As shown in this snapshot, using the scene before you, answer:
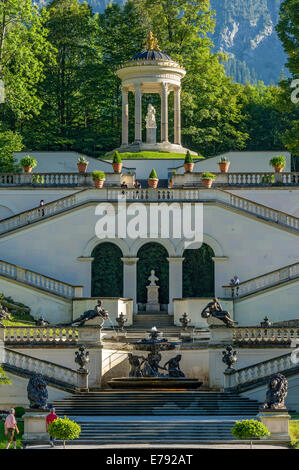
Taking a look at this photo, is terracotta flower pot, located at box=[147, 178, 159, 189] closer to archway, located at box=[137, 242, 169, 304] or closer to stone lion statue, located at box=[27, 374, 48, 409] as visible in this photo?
archway, located at box=[137, 242, 169, 304]

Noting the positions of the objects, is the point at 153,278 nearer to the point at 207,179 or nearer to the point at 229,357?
the point at 207,179

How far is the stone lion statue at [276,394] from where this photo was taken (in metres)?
31.6

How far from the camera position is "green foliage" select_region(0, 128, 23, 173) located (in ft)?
186

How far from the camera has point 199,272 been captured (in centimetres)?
4862

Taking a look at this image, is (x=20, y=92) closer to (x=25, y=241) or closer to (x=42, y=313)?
(x=25, y=241)

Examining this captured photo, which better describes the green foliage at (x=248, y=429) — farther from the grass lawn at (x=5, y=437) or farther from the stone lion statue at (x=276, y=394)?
the grass lawn at (x=5, y=437)

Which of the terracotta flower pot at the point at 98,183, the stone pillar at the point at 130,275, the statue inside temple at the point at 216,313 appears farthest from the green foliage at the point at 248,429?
the terracotta flower pot at the point at 98,183

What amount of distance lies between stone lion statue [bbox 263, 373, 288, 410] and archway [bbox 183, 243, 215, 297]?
16847 millimetres

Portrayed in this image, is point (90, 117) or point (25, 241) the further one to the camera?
point (90, 117)

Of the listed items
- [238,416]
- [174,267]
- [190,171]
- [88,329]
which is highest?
[190,171]

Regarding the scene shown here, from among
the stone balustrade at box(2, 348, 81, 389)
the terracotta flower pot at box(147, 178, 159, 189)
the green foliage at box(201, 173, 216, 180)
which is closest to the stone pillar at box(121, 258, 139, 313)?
the terracotta flower pot at box(147, 178, 159, 189)

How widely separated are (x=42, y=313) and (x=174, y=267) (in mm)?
6650

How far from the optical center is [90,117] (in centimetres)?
7319

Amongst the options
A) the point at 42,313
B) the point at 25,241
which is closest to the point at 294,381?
the point at 42,313
